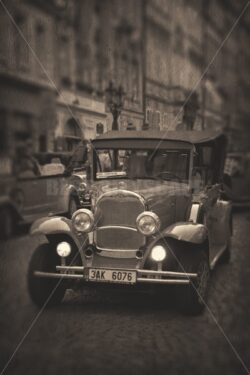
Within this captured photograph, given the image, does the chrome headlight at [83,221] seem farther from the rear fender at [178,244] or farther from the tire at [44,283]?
the rear fender at [178,244]

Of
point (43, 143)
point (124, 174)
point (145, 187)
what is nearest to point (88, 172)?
point (124, 174)

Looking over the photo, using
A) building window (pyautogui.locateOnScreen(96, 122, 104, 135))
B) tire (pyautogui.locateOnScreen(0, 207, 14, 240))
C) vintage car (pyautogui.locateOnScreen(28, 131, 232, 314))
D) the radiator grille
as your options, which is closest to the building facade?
building window (pyautogui.locateOnScreen(96, 122, 104, 135))

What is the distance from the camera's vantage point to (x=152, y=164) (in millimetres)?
3635

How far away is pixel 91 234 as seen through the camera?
10.5 ft

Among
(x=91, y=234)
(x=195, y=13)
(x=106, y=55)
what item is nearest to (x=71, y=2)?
(x=106, y=55)

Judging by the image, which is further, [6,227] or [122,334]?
[6,227]

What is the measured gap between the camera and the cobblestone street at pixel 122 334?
2.06 m

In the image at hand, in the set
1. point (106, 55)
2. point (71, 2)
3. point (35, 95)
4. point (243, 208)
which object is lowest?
point (243, 208)

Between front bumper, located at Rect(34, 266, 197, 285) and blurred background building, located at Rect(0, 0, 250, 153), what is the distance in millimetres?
797

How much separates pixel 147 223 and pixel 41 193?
6.50 feet

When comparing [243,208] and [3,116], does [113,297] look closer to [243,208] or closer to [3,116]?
[3,116]

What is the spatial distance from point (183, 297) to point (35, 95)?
5.05 ft

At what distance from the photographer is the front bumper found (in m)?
2.83

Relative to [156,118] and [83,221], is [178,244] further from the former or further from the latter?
[156,118]
